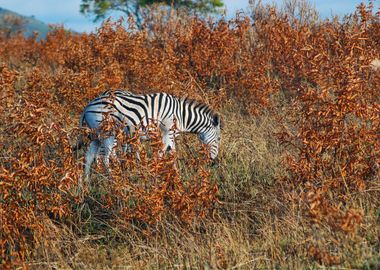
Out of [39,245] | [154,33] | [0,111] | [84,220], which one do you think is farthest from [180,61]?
[39,245]

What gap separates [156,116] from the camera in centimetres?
895

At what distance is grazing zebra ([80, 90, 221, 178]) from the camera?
8.26 metres

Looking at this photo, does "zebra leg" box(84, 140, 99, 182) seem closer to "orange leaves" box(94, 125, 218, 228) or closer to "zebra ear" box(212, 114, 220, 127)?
"orange leaves" box(94, 125, 218, 228)

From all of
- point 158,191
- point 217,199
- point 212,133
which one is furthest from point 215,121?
point 158,191

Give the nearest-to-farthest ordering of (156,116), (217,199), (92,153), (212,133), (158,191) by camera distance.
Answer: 1. (158,191)
2. (217,199)
3. (92,153)
4. (156,116)
5. (212,133)

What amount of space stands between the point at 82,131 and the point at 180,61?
6324mm

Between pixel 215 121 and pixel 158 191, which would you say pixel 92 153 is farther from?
pixel 158 191

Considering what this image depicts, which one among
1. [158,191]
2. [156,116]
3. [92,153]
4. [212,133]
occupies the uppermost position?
[156,116]

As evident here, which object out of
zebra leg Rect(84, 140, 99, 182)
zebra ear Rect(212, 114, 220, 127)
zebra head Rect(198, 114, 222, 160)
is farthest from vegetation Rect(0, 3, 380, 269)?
zebra ear Rect(212, 114, 220, 127)

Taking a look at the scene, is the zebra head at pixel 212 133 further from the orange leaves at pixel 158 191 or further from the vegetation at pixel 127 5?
the vegetation at pixel 127 5

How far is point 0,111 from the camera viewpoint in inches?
335

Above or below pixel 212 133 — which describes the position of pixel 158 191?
below

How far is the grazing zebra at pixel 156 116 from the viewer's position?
8.26m

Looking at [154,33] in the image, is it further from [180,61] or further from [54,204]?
[54,204]
